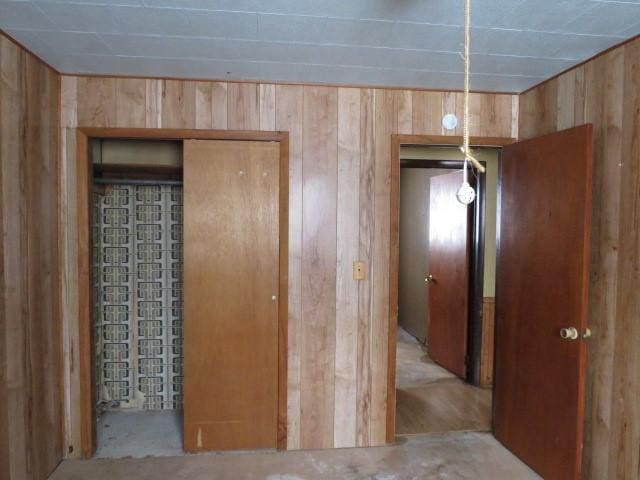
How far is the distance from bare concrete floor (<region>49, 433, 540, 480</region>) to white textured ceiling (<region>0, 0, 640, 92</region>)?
2.28 metres

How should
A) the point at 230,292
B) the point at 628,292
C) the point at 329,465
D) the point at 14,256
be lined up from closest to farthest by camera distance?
the point at 628,292 → the point at 14,256 → the point at 329,465 → the point at 230,292

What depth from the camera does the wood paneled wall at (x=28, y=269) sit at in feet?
6.88

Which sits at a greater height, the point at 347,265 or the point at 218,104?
the point at 218,104

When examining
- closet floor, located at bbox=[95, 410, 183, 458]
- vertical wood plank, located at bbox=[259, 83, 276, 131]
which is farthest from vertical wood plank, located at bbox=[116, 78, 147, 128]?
closet floor, located at bbox=[95, 410, 183, 458]

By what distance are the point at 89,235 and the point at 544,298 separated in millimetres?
2654

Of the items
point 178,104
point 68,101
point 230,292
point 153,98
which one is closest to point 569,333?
point 230,292

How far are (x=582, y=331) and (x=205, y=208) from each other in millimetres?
2134

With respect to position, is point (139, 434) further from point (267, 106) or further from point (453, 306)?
point (453, 306)

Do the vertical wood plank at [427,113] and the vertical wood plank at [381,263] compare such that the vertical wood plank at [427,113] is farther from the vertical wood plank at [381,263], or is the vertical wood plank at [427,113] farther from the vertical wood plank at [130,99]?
the vertical wood plank at [130,99]

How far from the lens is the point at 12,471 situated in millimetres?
2152

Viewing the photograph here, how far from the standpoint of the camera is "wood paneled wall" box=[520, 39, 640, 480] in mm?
2029

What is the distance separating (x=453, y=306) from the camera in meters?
4.29

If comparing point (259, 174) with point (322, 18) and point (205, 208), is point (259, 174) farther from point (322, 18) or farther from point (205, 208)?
point (322, 18)

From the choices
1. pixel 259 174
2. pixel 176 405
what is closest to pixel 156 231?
pixel 259 174
